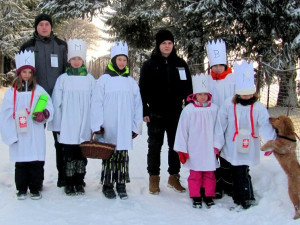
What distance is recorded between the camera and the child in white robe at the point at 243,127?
412 cm

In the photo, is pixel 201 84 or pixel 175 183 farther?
pixel 175 183

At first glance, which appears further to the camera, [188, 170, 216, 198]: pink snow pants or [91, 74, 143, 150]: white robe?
[91, 74, 143, 150]: white robe

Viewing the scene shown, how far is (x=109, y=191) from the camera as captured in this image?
179 inches

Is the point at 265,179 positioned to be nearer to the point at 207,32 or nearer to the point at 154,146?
the point at 154,146

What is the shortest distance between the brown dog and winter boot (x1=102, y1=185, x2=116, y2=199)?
1.99 meters

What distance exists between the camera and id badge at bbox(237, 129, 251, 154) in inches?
162

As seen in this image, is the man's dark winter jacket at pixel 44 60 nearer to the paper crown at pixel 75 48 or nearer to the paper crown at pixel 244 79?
the paper crown at pixel 75 48

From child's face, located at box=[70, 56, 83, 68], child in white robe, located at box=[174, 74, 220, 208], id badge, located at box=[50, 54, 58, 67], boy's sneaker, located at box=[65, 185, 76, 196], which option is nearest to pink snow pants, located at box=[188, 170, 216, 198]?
child in white robe, located at box=[174, 74, 220, 208]

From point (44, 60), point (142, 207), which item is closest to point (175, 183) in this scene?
point (142, 207)

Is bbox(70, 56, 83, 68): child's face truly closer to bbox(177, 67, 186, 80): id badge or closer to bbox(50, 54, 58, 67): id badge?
bbox(50, 54, 58, 67): id badge

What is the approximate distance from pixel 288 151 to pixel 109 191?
2.26 m

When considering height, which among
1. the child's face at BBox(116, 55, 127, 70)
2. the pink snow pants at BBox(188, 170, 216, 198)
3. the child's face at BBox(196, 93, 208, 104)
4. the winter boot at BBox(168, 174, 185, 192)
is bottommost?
the winter boot at BBox(168, 174, 185, 192)

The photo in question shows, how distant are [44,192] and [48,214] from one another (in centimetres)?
76

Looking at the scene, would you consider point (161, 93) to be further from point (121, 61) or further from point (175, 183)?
point (175, 183)
